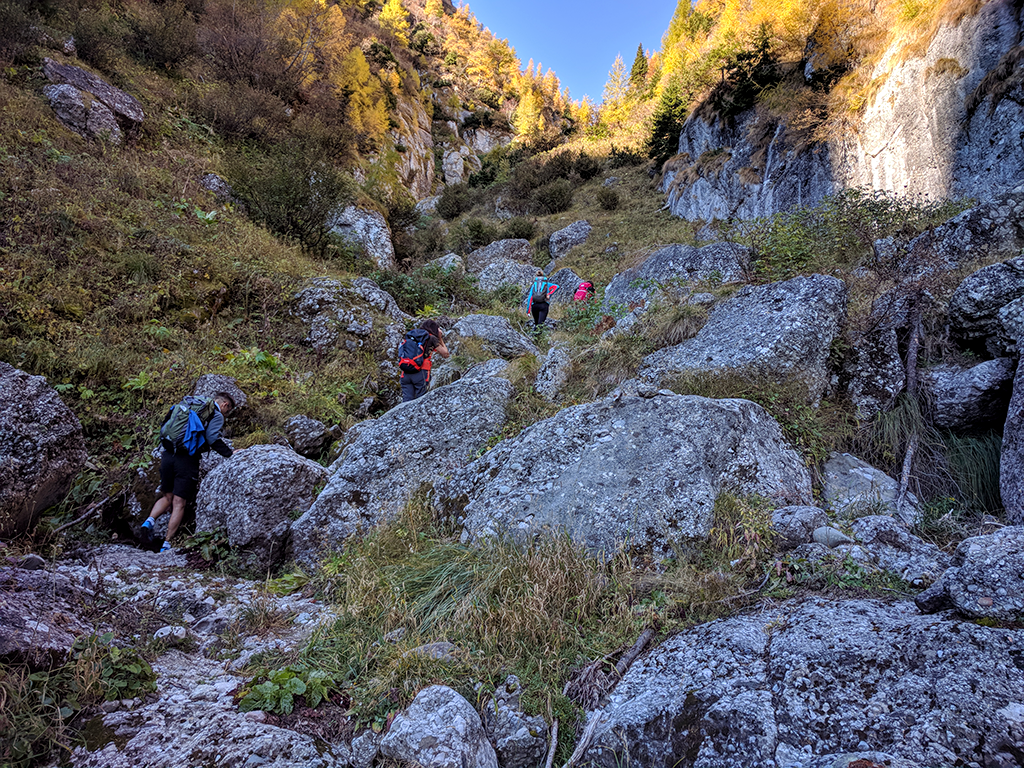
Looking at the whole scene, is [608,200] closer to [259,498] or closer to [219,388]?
[219,388]

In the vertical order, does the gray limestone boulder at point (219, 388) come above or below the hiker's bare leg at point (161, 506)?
above

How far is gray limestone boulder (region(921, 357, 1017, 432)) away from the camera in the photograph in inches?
146

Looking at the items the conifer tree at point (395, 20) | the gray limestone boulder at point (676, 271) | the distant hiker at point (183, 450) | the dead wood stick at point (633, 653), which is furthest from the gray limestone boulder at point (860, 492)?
the conifer tree at point (395, 20)

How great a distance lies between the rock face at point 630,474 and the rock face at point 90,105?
13.2 metres

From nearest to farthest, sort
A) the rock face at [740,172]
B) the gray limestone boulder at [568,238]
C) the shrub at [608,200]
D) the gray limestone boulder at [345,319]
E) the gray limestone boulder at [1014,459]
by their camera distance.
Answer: the gray limestone boulder at [1014,459] < the gray limestone boulder at [345,319] < the rock face at [740,172] < the gray limestone boulder at [568,238] < the shrub at [608,200]

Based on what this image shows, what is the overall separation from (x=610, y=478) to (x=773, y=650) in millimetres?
1757

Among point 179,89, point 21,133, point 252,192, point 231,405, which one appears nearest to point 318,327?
point 231,405

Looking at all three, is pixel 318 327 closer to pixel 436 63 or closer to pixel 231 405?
pixel 231 405

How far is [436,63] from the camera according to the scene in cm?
4056

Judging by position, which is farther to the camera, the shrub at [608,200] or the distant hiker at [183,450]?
the shrub at [608,200]

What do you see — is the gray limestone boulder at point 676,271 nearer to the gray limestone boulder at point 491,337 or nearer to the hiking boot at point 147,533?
the gray limestone boulder at point 491,337

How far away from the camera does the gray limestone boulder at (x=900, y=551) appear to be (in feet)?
8.43

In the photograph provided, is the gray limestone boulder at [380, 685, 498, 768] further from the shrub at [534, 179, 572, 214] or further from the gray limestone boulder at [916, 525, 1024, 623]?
the shrub at [534, 179, 572, 214]

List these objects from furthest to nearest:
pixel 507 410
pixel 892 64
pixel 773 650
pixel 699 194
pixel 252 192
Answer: pixel 699 194 → pixel 252 192 → pixel 892 64 → pixel 507 410 → pixel 773 650
